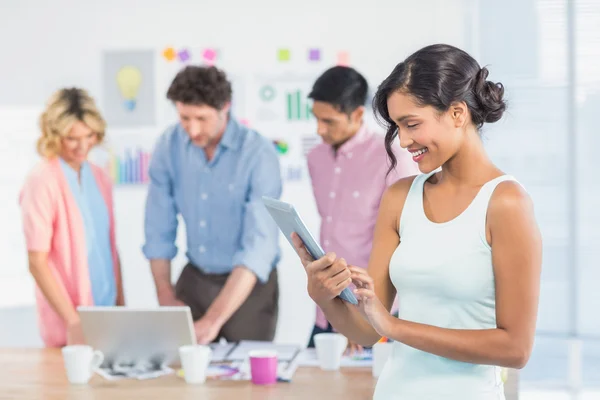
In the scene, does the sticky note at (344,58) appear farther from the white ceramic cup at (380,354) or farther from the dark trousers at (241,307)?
the white ceramic cup at (380,354)

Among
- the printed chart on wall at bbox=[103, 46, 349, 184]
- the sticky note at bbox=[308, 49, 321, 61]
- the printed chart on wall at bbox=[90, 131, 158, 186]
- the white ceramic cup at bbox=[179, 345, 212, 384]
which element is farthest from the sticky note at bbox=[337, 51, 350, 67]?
the white ceramic cup at bbox=[179, 345, 212, 384]

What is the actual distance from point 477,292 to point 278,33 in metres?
3.72

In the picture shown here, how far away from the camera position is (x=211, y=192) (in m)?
3.11

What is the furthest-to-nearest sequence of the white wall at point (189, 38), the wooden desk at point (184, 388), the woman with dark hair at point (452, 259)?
the white wall at point (189, 38), the wooden desk at point (184, 388), the woman with dark hair at point (452, 259)

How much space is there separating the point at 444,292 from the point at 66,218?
1907 millimetres

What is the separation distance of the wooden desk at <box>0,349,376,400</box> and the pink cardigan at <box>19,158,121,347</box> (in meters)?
0.60

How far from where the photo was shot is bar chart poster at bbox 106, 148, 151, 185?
519 cm

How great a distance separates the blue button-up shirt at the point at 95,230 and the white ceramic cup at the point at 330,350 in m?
1.12

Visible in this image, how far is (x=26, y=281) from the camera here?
17.8ft

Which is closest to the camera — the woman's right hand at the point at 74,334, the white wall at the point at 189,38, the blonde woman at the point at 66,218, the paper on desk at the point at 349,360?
the paper on desk at the point at 349,360

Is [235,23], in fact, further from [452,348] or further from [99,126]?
[452,348]

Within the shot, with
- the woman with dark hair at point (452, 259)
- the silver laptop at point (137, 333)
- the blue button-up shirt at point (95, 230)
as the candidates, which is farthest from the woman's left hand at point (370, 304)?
the blue button-up shirt at point (95, 230)

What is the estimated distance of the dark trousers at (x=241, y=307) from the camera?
3.05 meters

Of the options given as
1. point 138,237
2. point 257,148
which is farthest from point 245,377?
point 138,237
